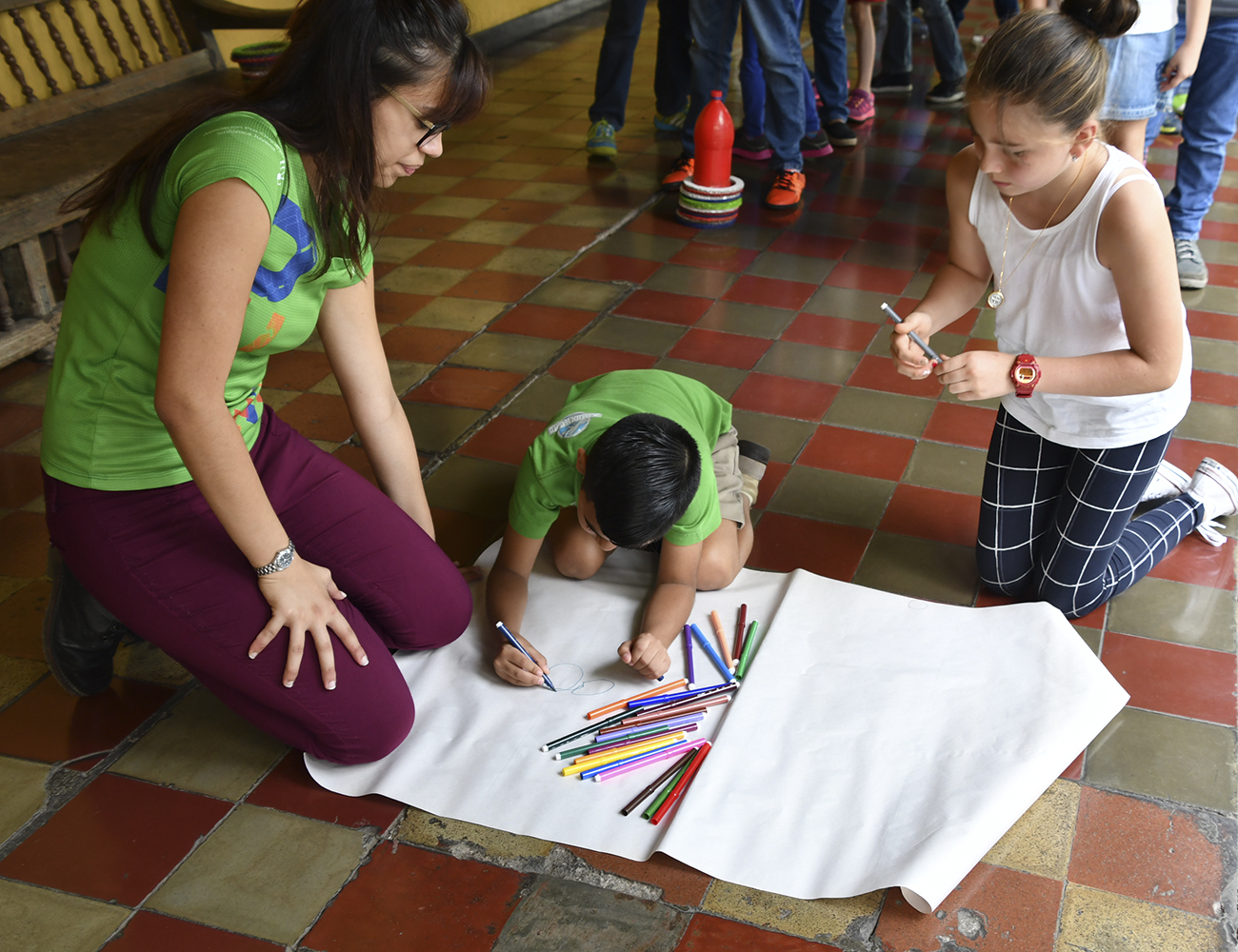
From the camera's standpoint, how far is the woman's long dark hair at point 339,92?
125 cm

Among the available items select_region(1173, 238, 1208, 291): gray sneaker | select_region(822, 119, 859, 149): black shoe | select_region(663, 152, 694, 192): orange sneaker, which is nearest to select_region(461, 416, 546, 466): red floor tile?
select_region(663, 152, 694, 192): orange sneaker

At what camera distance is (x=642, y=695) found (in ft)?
5.48

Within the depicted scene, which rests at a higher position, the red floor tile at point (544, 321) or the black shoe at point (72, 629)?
the black shoe at point (72, 629)

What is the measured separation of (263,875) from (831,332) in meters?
2.04

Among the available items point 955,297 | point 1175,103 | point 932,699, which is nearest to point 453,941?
point 932,699

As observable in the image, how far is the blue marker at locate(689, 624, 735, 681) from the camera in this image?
170cm

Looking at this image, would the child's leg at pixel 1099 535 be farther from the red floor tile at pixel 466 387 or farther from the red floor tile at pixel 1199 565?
the red floor tile at pixel 466 387

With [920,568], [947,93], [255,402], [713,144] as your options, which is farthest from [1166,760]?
[947,93]

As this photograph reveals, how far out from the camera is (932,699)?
64.5 inches

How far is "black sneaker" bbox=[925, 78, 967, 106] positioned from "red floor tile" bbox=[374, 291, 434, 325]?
2.85m

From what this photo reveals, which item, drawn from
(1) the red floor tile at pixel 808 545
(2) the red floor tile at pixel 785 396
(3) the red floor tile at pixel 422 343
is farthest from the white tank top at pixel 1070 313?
(3) the red floor tile at pixel 422 343

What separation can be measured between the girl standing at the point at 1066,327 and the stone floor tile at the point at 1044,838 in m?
0.44

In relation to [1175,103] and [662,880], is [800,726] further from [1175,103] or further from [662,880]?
[1175,103]

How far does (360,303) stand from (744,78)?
3.05 meters
